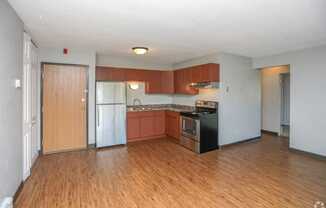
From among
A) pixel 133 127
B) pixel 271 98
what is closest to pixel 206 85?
pixel 133 127

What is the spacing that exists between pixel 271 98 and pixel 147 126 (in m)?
4.39

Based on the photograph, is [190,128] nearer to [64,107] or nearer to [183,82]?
[183,82]

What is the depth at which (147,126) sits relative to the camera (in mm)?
5574

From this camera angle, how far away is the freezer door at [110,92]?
4699 millimetres

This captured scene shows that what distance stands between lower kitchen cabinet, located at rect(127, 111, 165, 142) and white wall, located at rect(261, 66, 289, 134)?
3740 millimetres

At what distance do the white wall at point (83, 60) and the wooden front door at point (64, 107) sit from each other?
0.39ft

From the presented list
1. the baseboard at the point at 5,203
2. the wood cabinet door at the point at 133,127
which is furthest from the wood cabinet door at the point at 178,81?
the baseboard at the point at 5,203

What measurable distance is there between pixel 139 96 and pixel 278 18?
436cm

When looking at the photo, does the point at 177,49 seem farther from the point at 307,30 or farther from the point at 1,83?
the point at 1,83

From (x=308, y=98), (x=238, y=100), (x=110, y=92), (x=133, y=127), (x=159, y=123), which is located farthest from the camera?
(x=159, y=123)

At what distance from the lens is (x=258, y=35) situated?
334 centimetres

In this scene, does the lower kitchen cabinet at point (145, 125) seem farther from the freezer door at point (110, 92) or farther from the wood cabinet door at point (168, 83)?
the wood cabinet door at point (168, 83)

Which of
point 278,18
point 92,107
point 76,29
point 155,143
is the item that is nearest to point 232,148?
point 155,143

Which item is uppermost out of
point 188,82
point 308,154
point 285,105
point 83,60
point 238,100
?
point 83,60
